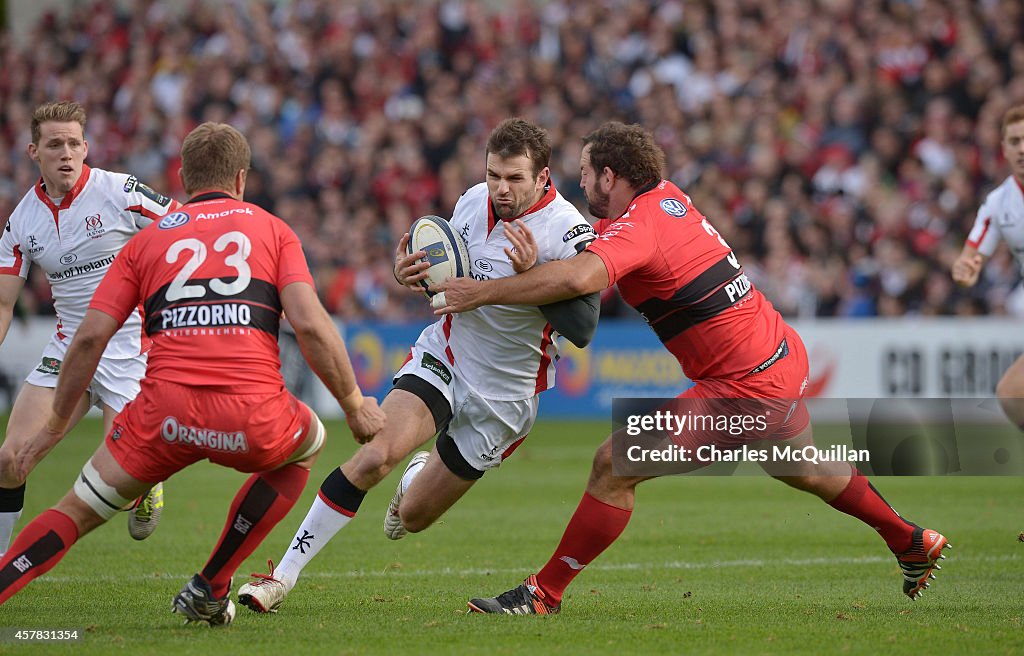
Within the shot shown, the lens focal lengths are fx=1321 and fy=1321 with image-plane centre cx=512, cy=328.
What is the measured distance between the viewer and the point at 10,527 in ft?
27.8

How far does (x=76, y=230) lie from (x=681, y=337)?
4.05 metres

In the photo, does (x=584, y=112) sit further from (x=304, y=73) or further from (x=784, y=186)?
(x=304, y=73)

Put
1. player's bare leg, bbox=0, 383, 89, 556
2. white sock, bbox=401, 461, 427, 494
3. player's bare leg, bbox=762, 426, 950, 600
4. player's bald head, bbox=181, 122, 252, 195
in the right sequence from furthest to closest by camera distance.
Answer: player's bare leg, bbox=0, 383, 89, 556 < white sock, bbox=401, 461, 427, 494 < player's bare leg, bbox=762, 426, 950, 600 < player's bald head, bbox=181, 122, 252, 195

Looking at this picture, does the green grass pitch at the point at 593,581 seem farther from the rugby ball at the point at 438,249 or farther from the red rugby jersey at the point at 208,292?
the rugby ball at the point at 438,249

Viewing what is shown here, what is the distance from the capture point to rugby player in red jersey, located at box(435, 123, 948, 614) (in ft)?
23.1

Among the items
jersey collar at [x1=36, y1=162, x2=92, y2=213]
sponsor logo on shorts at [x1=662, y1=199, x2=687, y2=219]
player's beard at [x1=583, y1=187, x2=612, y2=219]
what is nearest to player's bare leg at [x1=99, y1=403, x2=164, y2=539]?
jersey collar at [x1=36, y1=162, x2=92, y2=213]

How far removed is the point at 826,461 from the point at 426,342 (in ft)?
7.81

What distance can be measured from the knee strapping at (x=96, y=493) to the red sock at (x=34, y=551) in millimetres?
136

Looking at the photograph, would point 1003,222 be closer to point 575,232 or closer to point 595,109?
point 575,232

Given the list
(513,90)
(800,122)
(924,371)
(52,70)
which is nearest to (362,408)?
(924,371)

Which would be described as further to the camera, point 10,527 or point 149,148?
point 149,148

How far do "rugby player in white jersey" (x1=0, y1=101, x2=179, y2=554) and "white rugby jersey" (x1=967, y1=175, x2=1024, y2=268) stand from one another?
5.74 m

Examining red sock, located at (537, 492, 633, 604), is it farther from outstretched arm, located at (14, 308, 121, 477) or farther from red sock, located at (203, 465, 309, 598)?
outstretched arm, located at (14, 308, 121, 477)

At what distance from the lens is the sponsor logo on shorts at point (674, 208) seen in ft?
23.7
